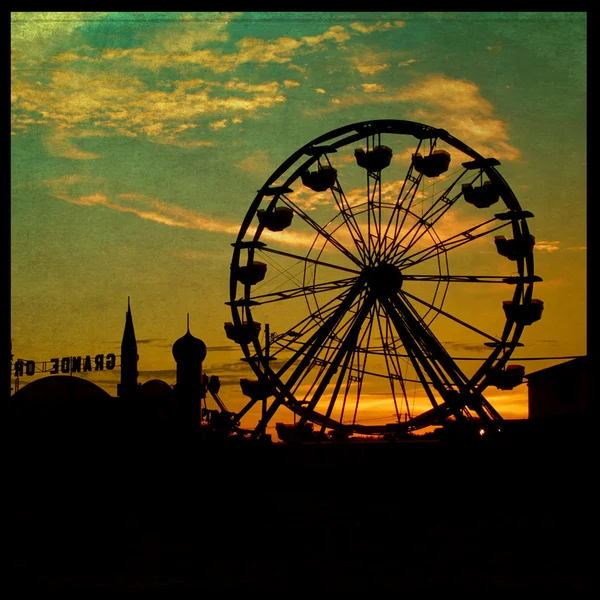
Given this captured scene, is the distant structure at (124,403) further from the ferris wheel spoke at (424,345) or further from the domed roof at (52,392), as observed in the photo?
the ferris wheel spoke at (424,345)

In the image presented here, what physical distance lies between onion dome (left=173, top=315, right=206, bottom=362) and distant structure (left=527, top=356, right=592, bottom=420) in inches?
834

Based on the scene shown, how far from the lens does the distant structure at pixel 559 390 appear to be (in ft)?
137

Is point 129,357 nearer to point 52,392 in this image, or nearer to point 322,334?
point 52,392

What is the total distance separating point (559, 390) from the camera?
45406mm

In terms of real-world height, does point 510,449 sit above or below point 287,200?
below

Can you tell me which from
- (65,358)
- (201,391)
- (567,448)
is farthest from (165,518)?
(65,358)

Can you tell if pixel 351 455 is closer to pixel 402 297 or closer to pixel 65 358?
pixel 402 297

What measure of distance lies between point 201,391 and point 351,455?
29095mm

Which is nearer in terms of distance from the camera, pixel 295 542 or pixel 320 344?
pixel 295 542

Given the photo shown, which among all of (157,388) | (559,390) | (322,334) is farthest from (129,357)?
(322,334)

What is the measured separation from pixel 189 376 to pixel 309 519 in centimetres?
3715

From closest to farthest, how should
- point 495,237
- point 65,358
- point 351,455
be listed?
point 495,237 < point 351,455 < point 65,358

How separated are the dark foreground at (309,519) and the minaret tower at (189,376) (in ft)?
61.6

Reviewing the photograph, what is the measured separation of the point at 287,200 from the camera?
27.8m
